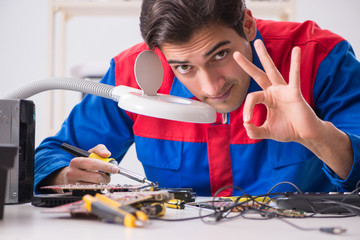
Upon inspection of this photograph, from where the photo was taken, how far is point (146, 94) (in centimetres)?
106

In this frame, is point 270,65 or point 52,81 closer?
point 270,65

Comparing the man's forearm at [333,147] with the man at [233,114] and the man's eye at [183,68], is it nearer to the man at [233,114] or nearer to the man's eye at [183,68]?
the man at [233,114]

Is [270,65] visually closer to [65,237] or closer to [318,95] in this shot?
[318,95]

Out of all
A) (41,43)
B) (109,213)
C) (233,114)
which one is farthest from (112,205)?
(41,43)

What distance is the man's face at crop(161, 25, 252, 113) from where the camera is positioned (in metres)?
1.13

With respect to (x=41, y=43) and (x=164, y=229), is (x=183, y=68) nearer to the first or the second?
(x=164, y=229)

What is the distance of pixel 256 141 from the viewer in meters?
1.40

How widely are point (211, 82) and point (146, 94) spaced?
20cm

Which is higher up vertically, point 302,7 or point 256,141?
point 302,7

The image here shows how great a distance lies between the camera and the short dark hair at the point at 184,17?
3.65 feet

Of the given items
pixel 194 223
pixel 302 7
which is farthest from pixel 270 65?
pixel 302 7

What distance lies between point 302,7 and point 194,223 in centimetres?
281

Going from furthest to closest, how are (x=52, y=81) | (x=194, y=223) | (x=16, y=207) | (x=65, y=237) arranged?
(x=52, y=81), (x=16, y=207), (x=194, y=223), (x=65, y=237)

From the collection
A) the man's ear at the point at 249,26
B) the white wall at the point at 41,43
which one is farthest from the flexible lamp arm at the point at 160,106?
the white wall at the point at 41,43
